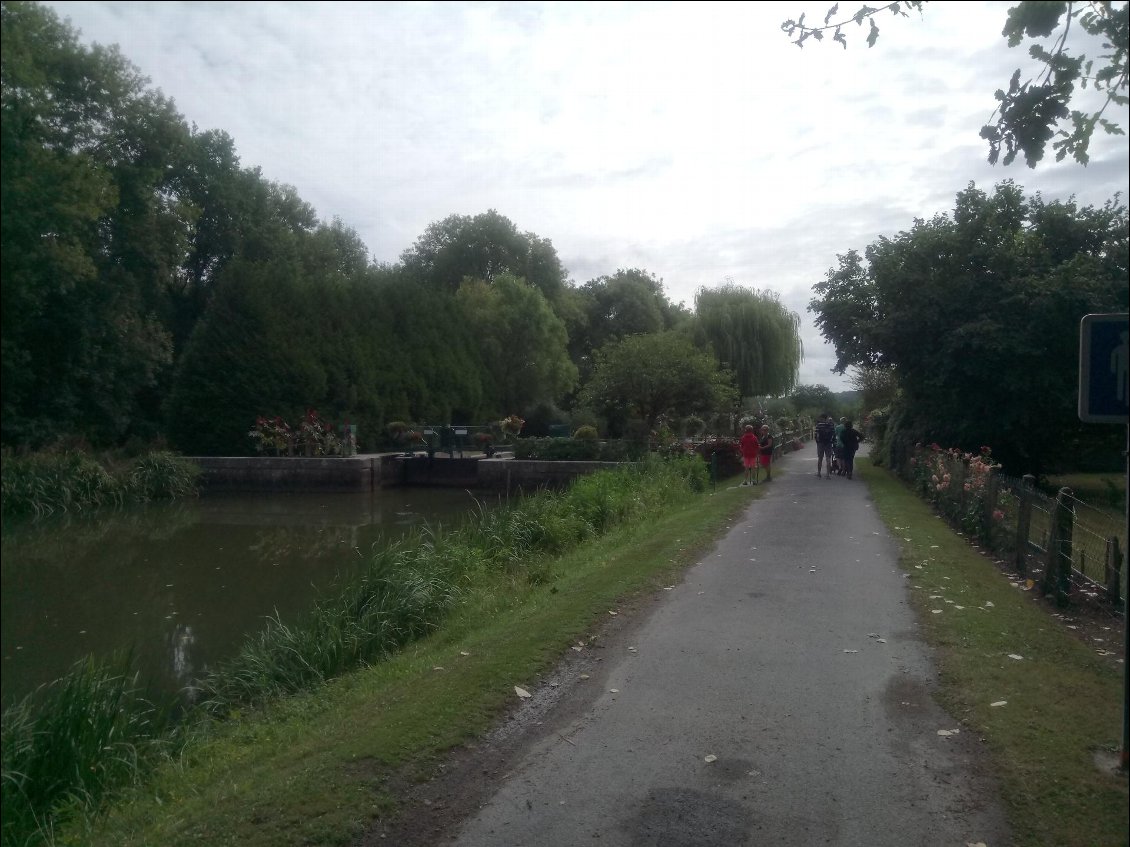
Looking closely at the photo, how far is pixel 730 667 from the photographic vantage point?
748 cm

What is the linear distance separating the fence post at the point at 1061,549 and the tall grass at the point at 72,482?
31.4ft

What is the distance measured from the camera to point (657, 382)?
99.6 ft

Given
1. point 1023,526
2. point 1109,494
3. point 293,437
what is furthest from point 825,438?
point 293,437

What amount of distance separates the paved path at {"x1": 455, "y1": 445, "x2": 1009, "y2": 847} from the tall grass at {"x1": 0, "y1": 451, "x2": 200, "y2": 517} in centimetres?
470

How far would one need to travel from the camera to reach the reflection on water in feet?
30.6

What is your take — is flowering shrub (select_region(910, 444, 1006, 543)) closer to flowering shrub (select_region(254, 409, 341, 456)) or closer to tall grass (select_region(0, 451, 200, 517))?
tall grass (select_region(0, 451, 200, 517))

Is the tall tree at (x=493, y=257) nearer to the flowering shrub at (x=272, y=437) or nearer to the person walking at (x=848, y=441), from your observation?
the flowering shrub at (x=272, y=437)

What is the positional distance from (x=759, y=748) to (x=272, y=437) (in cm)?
3096

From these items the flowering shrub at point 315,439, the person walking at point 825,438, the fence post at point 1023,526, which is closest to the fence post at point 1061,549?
the fence post at point 1023,526

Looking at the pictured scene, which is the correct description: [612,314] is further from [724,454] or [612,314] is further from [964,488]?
[964,488]

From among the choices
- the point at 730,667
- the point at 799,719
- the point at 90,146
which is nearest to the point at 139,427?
the point at 90,146

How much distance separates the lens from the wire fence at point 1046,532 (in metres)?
9.41

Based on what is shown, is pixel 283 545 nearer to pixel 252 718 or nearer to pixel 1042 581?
pixel 252 718

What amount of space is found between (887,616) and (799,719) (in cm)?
323
